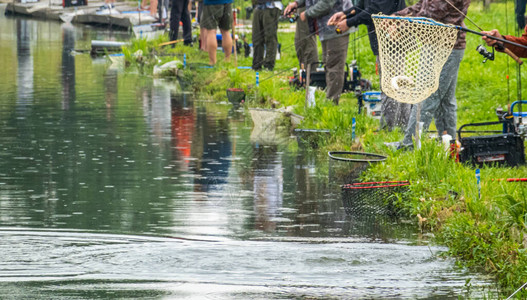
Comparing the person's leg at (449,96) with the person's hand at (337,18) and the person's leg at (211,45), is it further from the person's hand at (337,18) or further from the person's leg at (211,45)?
the person's leg at (211,45)

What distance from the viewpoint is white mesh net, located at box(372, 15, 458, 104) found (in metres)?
8.59

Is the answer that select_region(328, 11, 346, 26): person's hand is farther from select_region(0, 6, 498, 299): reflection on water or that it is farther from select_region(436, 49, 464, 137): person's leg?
select_region(436, 49, 464, 137): person's leg

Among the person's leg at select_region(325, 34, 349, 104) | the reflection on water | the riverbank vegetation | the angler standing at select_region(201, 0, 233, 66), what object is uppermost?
the angler standing at select_region(201, 0, 233, 66)

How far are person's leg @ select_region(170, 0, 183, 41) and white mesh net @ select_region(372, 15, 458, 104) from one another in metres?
13.2

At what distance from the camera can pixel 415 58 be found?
29.7ft

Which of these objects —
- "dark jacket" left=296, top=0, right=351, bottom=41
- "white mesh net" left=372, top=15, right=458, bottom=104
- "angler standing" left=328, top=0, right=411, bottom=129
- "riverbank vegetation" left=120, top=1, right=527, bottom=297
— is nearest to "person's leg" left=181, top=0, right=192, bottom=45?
"riverbank vegetation" left=120, top=1, right=527, bottom=297

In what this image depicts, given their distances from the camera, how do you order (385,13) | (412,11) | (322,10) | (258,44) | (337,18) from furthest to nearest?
(258,44) < (322,10) < (337,18) < (385,13) < (412,11)

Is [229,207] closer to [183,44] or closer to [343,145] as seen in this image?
[343,145]

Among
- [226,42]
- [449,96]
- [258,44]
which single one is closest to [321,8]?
[258,44]

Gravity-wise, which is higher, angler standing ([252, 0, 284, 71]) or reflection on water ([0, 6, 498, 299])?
angler standing ([252, 0, 284, 71])

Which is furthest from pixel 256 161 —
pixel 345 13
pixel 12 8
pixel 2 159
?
pixel 12 8

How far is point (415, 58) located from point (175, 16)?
540 inches

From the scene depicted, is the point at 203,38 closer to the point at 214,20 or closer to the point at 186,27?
the point at 214,20

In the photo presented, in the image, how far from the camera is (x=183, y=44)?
21938mm
